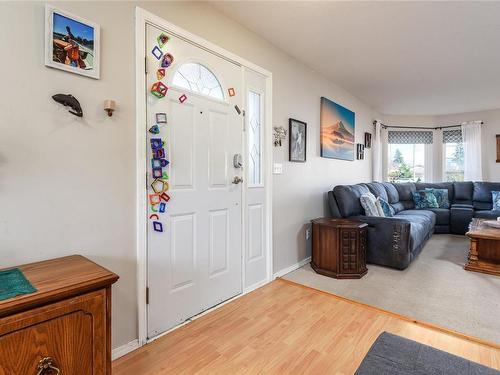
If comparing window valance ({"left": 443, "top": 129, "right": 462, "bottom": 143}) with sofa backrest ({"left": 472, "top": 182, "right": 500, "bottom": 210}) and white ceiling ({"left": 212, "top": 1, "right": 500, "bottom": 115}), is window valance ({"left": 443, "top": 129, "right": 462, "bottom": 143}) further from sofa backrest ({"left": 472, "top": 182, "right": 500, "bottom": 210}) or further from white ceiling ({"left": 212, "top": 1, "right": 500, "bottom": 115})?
white ceiling ({"left": 212, "top": 1, "right": 500, "bottom": 115})

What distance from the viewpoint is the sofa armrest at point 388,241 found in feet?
9.91

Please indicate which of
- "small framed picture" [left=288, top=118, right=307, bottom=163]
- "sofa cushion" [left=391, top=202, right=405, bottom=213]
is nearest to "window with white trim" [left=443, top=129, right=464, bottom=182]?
"sofa cushion" [left=391, top=202, right=405, bottom=213]

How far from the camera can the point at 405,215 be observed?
168 inches

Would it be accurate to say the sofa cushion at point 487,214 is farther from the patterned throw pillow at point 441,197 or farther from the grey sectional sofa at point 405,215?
the patterned throw pillow at point 441,197

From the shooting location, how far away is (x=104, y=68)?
1612 mm

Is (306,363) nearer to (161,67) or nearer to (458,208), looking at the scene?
(161,67)

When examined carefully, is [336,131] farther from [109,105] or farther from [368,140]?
[109,105]

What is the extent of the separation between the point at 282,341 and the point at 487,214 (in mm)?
4864

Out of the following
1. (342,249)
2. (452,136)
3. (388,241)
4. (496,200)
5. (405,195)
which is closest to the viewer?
(342,249)

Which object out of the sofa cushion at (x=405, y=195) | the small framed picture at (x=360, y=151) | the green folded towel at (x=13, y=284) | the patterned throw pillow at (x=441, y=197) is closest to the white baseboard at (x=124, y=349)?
the green folded towel at (x=13, y=284)

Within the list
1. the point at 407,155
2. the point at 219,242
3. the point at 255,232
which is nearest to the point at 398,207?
the point at 407,155

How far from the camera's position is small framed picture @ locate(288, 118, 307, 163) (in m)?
3.13

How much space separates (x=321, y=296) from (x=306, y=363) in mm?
923

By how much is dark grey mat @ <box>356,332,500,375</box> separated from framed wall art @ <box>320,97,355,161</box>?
2.93m
